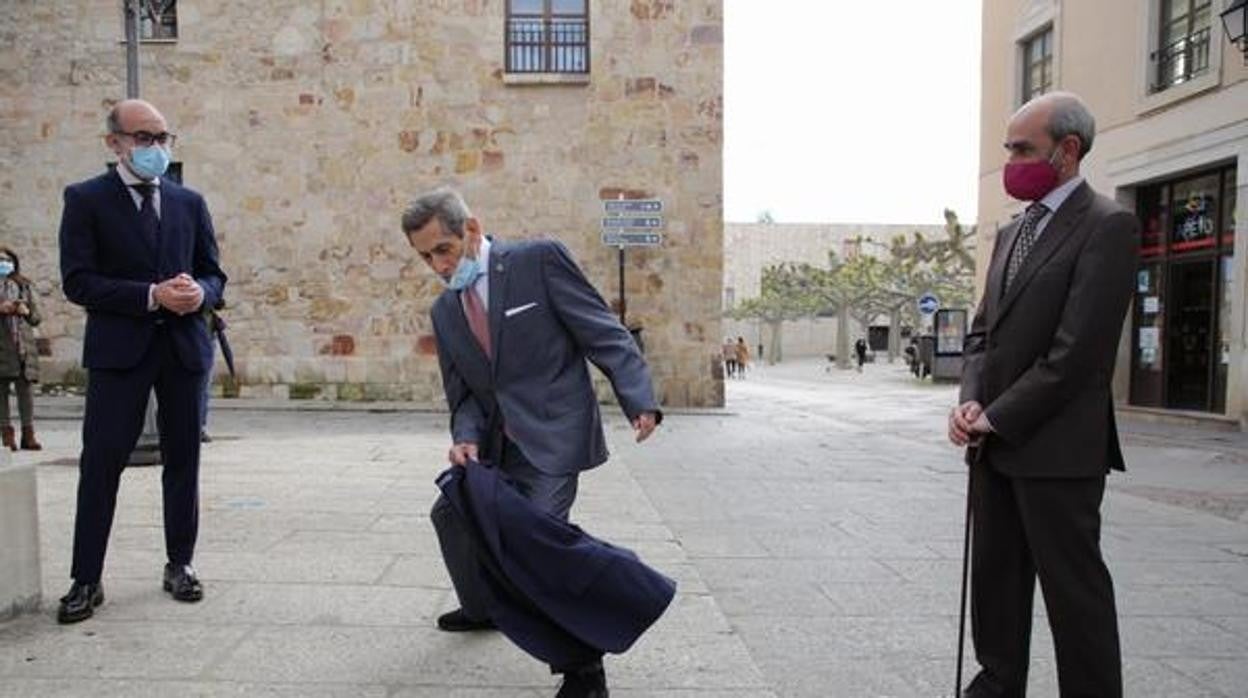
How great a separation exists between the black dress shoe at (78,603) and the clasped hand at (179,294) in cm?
110

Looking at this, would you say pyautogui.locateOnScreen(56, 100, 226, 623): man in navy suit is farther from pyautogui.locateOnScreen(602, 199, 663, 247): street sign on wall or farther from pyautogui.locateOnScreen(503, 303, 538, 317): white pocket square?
pyautogui.locateOnScreen(602, 199, 663, 247): street sign on wall

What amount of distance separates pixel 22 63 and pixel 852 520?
556 inches

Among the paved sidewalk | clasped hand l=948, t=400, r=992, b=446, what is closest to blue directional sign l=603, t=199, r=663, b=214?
the paved sidewalk

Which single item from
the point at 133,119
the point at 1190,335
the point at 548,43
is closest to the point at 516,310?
the point at 133,119

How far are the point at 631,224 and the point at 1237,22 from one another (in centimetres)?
805

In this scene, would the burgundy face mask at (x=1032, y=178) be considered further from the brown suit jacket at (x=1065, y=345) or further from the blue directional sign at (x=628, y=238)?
the blue directional sign at (x=628, y=238)

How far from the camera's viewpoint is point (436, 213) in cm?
305

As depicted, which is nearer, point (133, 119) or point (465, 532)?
point (465, 532)

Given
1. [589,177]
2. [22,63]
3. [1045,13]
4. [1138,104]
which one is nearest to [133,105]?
[589,177]

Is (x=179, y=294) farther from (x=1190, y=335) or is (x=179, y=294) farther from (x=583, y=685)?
(x=1190, y=335)

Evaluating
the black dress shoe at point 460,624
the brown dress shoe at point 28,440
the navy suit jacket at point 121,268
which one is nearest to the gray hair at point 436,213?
the navy suit jacket at point 121,268

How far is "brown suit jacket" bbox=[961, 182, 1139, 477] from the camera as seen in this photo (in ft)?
8.06

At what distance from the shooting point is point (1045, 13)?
16.7 meters

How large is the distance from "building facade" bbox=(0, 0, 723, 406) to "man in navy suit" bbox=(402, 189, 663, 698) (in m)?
10.9
